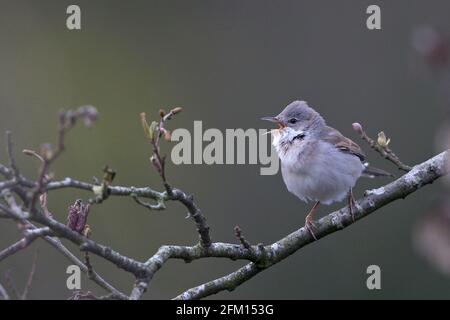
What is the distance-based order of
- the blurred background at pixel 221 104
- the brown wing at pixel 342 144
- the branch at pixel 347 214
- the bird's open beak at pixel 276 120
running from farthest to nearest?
the blurred background at pixel 221 104 → the bird's open beak at pixel 276 120 → the brown wing at pixel 342 144 → the branch at pixel 347 214

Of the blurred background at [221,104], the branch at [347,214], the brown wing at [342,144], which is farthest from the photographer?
the blurred background at [221,104]

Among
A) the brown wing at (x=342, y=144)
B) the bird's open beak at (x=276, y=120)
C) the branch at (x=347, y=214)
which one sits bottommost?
the branch at (x=347, y=214)

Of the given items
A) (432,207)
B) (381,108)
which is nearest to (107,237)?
(381,108)

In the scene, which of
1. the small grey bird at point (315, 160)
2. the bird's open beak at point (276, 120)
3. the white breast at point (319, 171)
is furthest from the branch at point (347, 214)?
the bird's open beak at point (276, 120)

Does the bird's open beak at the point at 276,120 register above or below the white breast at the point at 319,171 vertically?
above

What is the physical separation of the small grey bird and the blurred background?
2.96 m

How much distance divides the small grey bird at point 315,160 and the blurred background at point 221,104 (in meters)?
2.96

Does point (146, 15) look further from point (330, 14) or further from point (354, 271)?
point (354, 271)

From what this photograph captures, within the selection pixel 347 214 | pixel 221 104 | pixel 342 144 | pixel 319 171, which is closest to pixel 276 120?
pixel 342 144

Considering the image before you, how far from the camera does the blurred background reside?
8148mm

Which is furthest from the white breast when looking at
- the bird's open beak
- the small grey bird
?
the bird's open beak

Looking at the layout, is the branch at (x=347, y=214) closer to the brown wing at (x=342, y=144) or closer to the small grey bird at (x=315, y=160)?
the small grey bird at (x=315, y=160)

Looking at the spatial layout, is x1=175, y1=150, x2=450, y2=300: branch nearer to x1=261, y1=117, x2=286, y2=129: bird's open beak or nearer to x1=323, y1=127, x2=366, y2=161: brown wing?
x1=323, y1=127, x2=366, y2=161: brown wing

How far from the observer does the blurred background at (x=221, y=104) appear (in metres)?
8.15
